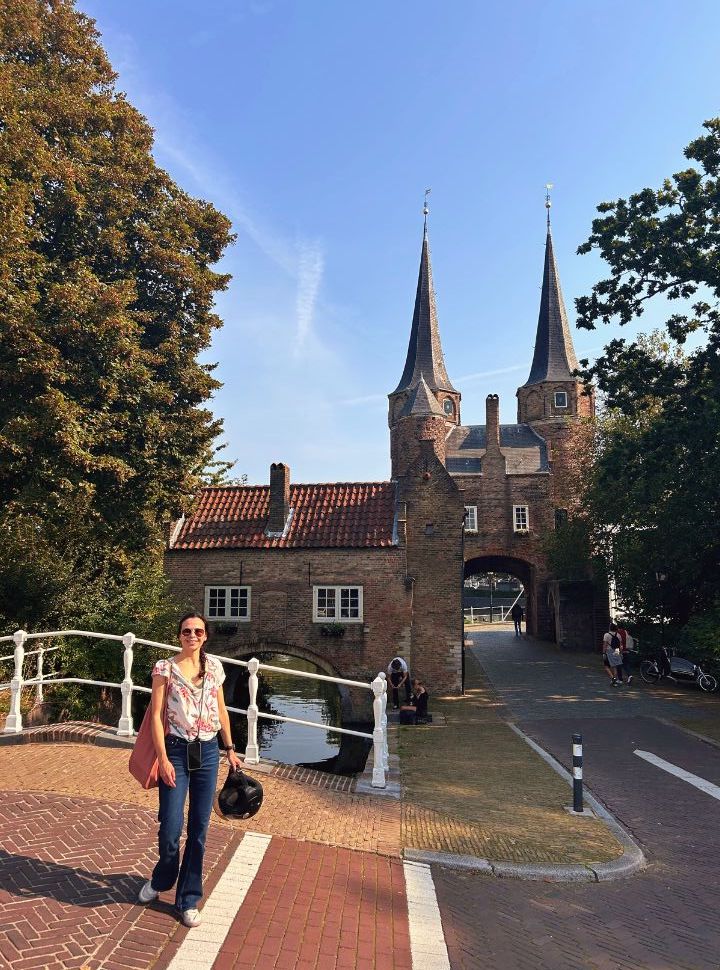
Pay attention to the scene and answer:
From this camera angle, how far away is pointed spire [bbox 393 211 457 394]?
50.6m

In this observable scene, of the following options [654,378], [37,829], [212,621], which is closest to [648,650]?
[654,378]

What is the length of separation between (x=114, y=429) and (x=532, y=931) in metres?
13.6

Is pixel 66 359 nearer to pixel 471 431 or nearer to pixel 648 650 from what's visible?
pixel 648 650

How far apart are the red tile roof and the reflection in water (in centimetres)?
430

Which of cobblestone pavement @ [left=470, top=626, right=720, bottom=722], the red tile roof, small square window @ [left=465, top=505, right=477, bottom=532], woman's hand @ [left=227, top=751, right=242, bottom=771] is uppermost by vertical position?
small square window @ [left=465, top=505, right=477, bottom=532]

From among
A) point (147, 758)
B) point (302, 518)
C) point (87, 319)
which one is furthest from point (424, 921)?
point (302, 518)

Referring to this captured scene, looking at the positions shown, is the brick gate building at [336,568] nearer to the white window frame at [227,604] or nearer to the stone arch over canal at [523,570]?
the white window frame at [227,604]

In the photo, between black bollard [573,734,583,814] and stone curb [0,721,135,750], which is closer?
black bollard [573,734,583,814]

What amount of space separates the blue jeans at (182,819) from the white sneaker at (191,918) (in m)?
0.03

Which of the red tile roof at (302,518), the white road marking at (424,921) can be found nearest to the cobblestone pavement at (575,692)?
the red tile roof at (302,518)

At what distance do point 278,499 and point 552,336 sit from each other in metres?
36.2

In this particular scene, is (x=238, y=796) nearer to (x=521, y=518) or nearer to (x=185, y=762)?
(x=185, y=762)

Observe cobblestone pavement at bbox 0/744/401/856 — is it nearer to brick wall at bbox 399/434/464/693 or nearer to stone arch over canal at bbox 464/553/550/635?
brick wall at bbox 399/434/464/693

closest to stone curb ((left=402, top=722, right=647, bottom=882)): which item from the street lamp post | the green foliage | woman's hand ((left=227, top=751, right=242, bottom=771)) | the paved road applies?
the paved road
